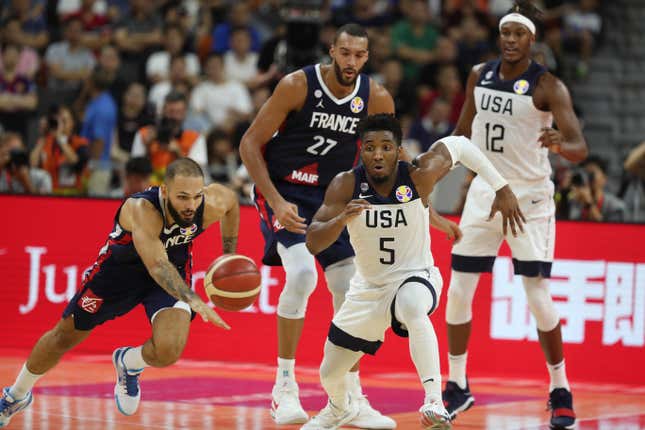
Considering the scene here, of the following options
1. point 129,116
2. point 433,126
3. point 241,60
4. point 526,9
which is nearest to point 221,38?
point 241,60

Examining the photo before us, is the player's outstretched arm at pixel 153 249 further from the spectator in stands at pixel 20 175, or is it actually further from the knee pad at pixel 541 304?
the spectator in stands at pixel 20 175

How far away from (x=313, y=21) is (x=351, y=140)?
4.59 m

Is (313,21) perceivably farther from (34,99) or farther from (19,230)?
(34,99)

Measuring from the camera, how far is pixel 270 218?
309 inches

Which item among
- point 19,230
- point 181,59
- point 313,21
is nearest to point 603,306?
point 313,21

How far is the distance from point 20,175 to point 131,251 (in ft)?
16.5

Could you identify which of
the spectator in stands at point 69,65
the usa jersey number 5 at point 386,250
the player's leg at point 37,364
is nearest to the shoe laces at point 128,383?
the player's leg at point 37,364

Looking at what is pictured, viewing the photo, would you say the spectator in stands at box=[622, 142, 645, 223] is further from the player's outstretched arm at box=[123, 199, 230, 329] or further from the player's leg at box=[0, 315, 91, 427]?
the player's leg at box=[0, 315, 91, 427]

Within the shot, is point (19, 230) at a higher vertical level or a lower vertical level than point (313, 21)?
lower

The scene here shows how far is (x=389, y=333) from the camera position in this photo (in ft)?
34.7

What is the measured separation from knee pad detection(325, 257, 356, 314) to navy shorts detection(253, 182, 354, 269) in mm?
40

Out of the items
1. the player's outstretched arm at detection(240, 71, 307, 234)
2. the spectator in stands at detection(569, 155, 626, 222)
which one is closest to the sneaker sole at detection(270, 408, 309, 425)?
the player's outstretched arm at detection(240, 71, 307, 234)

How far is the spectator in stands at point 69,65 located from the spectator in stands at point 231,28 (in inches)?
66.6

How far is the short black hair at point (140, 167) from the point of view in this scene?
1132 centimetres
